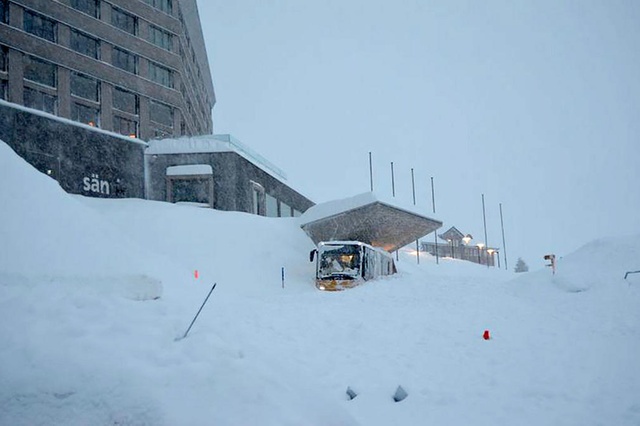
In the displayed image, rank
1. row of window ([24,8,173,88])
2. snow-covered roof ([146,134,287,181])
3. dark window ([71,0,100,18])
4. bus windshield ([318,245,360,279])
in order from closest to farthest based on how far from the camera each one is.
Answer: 1. bus windshield ([318,245,360,279])
2. snow-covered roof ([146,134,287,181])
3. row of window ([24,8,173,88])
4. dark window ([71,0,100,18])

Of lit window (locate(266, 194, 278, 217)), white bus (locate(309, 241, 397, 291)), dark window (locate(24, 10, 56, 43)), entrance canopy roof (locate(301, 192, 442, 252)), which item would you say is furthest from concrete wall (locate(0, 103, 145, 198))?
dark window (locate(24, 10, 56, 43))

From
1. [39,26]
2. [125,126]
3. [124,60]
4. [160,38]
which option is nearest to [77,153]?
[125,126]

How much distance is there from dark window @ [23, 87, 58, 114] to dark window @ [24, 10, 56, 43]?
443 cm

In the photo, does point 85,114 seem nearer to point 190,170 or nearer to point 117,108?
point 117,108

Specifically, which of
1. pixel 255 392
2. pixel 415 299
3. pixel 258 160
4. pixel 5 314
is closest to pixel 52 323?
pixel 5 314

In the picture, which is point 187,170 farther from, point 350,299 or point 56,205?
point 56,205

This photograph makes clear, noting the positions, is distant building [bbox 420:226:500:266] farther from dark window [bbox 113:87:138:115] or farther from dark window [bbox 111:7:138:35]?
dark window [bbox 111:7:138:35]

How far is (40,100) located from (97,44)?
23.7 ft

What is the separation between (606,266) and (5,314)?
1975 centimetres

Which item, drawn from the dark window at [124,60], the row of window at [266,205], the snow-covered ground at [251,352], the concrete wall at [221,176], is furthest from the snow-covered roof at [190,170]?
the snow-covered ground at [251,352]

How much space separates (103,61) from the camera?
37.7 meters

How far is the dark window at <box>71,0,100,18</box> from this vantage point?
36.4 metres

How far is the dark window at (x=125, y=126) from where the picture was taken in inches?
1526

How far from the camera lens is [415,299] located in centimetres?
1370
